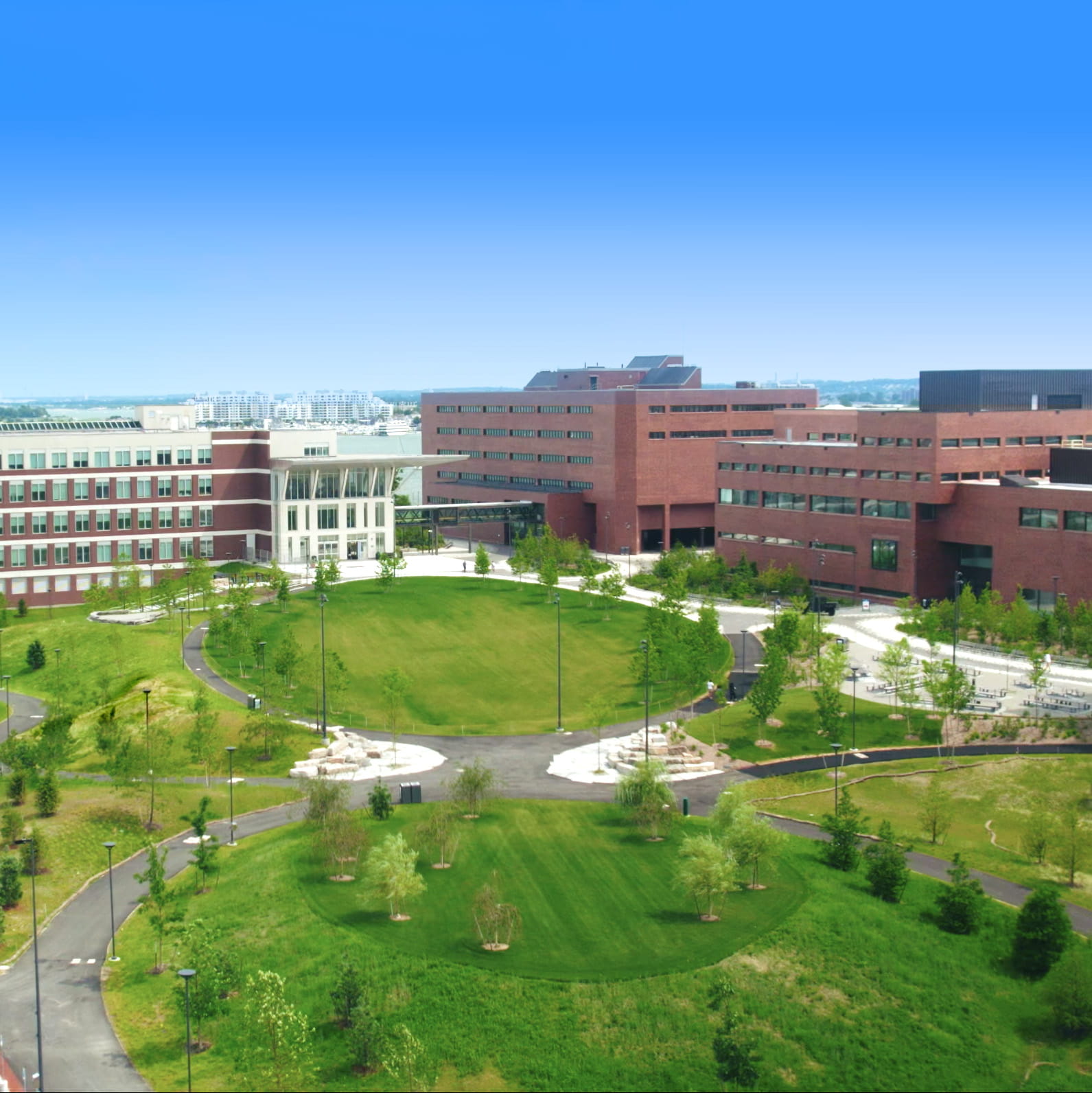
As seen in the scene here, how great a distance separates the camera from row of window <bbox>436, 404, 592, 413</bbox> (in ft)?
460

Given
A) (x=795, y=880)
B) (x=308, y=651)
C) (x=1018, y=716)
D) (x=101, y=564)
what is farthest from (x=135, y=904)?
(x=101, y=564)

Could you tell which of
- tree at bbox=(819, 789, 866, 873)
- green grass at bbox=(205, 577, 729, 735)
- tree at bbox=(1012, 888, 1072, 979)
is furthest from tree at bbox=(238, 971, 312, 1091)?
green grass at bbox=(205, 577, 729, 735)

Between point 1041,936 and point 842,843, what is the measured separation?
29.9ft

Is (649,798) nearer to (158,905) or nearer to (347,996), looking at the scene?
(347,996)

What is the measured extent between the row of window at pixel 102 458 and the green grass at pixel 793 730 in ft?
207

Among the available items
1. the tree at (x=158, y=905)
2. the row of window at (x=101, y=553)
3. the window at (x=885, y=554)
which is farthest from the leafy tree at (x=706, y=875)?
the row of window at (x=101, y=553)

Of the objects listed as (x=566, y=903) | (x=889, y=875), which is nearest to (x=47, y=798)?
(x=566, y=903)

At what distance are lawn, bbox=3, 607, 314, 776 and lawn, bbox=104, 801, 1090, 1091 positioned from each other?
61.2ft

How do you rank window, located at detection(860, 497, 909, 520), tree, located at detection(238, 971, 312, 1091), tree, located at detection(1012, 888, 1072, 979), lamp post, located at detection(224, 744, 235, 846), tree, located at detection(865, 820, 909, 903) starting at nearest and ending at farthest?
tree, located at detection(238, 971, 312, 1091), tree, located at detection(1012, 888, 1072, 979), tree, located at detection(865, 820, 909, 903), lamp post, located at detection(224, 744, 235, 846), window, located at detection(860, 497, 909, 520)

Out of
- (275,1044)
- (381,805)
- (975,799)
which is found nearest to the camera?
(275,1044)

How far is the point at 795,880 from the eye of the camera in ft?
167

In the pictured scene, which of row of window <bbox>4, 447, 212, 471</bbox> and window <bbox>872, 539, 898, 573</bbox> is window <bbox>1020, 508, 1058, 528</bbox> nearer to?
window <bbox>872, 539, 898, 573</bbox>

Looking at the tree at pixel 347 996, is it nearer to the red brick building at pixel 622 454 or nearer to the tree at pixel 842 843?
the tree at pixel 842 843

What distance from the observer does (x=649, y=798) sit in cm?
→ 5675
